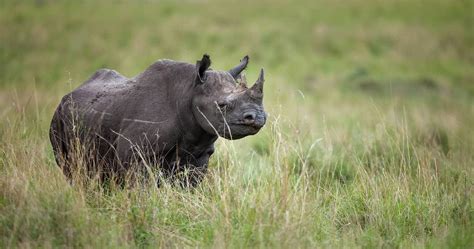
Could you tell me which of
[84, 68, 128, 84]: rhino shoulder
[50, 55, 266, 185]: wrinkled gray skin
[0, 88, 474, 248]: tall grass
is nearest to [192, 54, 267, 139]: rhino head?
[50, 55, 266, 185]: wrinkled gray skin

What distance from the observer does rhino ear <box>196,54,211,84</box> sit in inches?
271

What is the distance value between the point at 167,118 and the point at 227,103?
2.27 ft

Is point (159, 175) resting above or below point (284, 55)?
above

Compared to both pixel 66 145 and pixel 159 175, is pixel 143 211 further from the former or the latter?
pixel 66 145

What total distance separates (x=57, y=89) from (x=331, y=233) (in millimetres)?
11339

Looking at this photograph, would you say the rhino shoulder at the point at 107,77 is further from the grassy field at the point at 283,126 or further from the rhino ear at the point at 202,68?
the rhino ear at the point at 202,68

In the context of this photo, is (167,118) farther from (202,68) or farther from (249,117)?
(249,117)

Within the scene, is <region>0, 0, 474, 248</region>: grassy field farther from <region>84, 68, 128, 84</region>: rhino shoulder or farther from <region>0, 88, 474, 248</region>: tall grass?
<region>84, 68, 128, 84</region>: rhino shoulder

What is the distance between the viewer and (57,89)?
16547 mm

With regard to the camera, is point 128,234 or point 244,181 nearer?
point 128,234

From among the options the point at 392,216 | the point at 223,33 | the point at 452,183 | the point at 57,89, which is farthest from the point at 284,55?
the point at 392,216

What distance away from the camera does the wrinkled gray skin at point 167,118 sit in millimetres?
6680

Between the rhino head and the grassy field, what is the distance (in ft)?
1.17

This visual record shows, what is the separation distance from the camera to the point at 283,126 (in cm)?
1094
